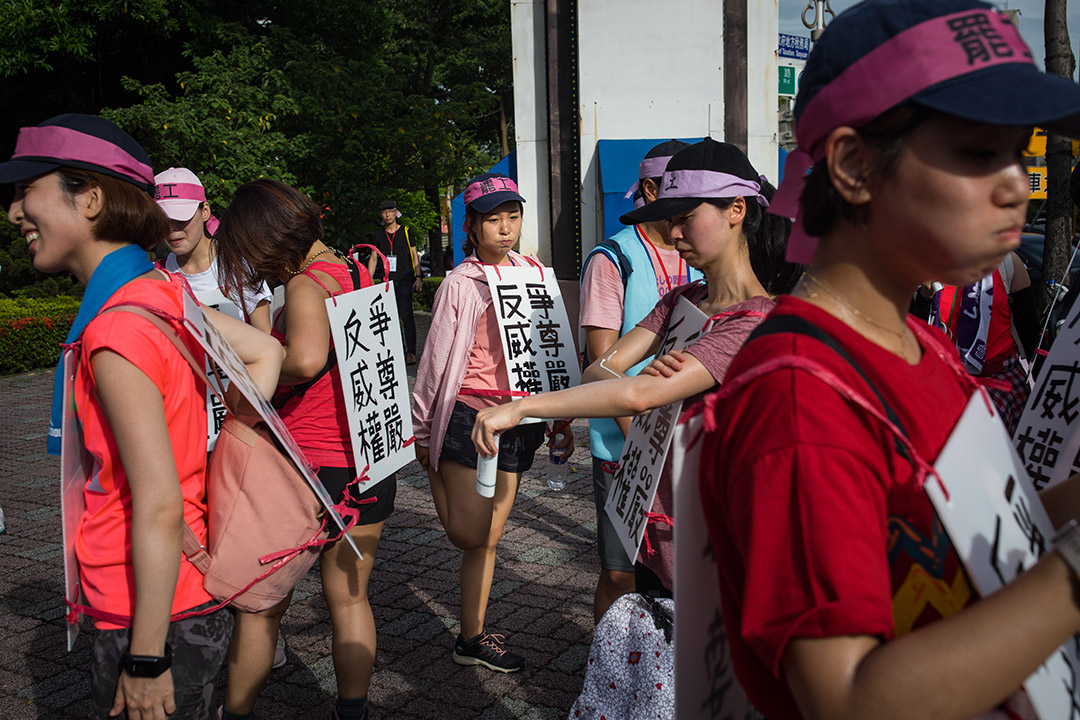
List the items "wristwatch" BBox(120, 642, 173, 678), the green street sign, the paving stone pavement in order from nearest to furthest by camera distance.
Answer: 1. "wristwatch" BBox(120, 642, 173, 678)
2. the paving stone pavement
3. the green street sign

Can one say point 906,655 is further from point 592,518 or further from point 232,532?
point 592,518

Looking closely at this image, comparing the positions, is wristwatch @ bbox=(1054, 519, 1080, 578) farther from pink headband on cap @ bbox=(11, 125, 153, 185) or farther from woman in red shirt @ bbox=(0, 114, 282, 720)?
pink headband on cap @ bbox=(11, 125, 153, 185)

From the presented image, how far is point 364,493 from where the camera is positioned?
10.5ft

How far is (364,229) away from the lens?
12.8 metres

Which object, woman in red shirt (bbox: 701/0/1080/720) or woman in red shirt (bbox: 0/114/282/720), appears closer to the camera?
woman in red shirt (bbox: 701/0/1080/720)

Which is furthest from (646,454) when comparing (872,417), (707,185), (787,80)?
(787,80)

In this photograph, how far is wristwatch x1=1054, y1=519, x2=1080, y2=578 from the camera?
933 mm

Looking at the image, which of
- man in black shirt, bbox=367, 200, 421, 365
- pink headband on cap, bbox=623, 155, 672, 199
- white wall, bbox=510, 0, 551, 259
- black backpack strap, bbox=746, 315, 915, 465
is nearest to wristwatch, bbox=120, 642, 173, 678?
black backpack strap, bbox=746, 315, 915, 465

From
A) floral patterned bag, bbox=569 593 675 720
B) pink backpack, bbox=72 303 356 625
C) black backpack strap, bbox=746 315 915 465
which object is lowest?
floral patterned bag, bbox=569 593 675 720

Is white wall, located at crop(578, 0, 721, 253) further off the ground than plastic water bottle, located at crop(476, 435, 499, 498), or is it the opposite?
white wall, located at crop(578, 0, 721, 253)

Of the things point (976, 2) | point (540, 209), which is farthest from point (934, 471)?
point (540, 209)

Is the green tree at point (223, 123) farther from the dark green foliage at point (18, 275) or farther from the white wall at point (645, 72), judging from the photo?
the white wall at point (645, 72)

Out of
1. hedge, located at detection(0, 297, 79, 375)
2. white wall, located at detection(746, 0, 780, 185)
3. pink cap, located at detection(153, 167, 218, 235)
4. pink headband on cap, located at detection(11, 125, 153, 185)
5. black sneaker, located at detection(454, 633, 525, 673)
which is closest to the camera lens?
pink headband on cap, located at detection(11, 125, 153, 185)

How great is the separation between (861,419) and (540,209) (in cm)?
862
